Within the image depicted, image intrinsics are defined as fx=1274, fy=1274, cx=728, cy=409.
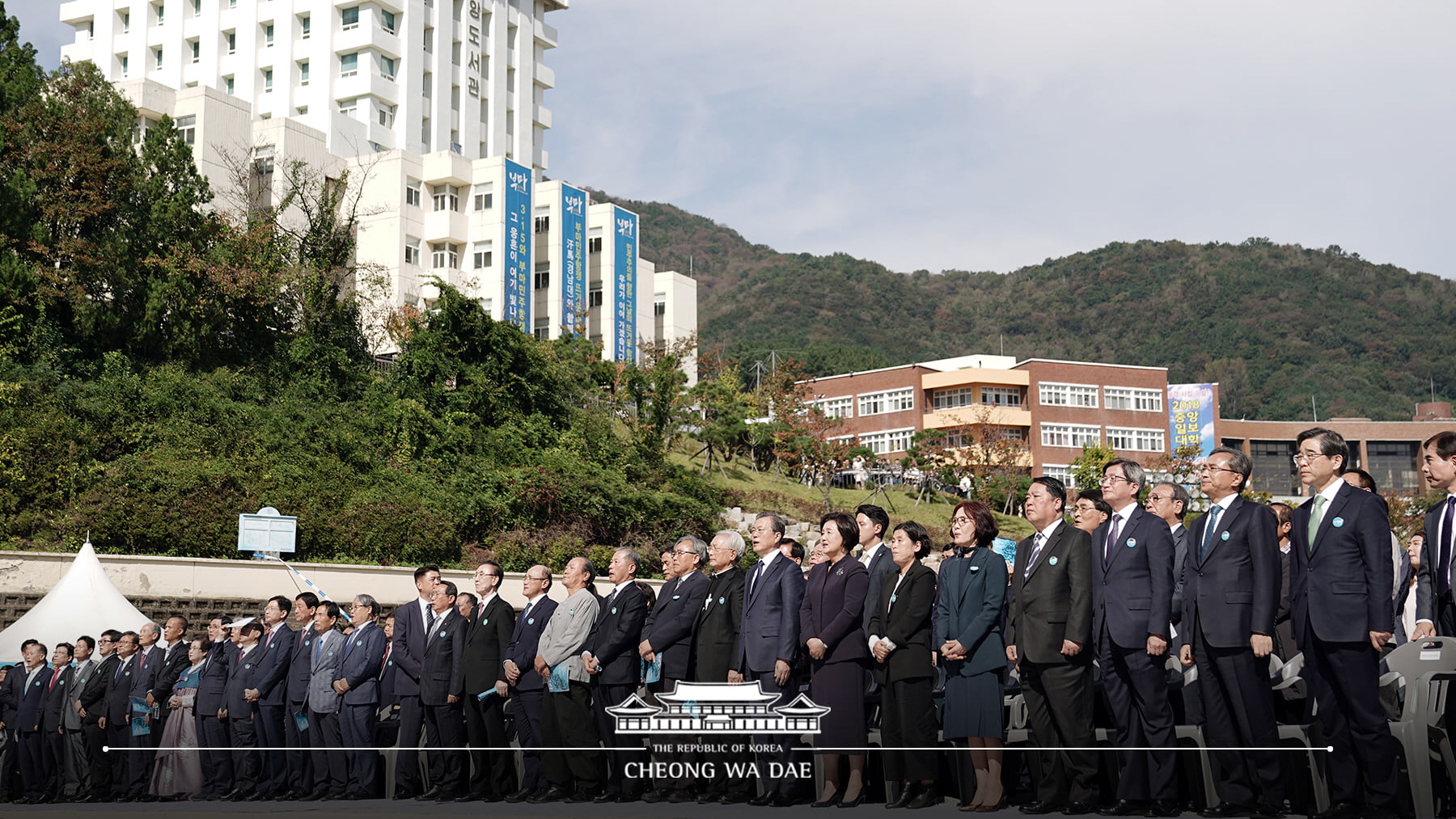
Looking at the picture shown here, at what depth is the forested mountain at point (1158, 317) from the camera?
3310 inches

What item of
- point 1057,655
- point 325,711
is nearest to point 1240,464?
point 1057,655

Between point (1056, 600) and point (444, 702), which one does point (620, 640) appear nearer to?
point (444, 702)

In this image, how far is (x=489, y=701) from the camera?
→ 332 inches

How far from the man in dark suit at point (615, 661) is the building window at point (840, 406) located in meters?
50.0

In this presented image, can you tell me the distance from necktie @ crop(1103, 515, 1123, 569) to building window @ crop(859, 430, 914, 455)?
48.1m

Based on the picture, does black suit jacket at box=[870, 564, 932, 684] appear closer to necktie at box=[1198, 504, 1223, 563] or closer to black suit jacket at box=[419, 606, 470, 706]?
necktie at box=[1198, 504, 1223, 563]

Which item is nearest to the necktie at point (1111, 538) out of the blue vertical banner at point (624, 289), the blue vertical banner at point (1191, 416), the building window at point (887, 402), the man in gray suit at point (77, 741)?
the man in gray suit at point (77, 741)

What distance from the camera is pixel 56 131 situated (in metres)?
22.9

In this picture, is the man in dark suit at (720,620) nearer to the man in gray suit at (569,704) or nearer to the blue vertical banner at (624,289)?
the man in gray suit at (569,704)

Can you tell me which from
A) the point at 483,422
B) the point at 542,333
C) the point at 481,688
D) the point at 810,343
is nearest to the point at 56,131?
the point at 483,422

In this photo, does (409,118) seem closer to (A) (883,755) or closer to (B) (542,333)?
(B) (542,333)

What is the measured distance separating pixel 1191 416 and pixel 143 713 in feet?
175

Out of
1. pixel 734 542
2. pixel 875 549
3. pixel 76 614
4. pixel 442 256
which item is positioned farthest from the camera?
pixel 442 256

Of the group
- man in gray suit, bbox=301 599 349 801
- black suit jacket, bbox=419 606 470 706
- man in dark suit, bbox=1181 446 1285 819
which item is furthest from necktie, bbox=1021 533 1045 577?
man in gray suit, bbox=301 599 349 801
